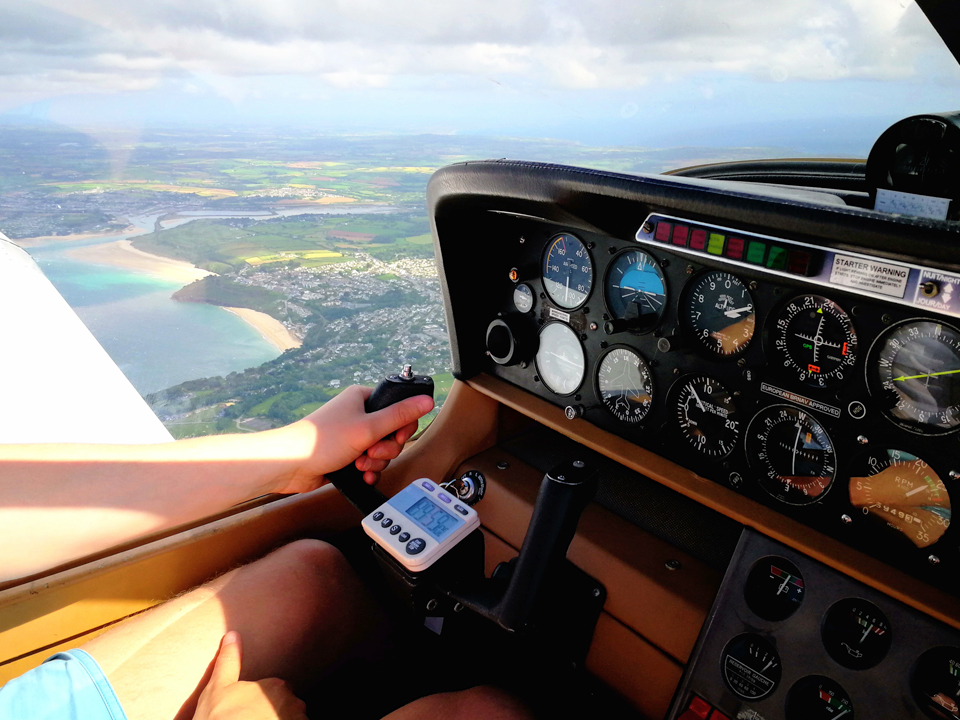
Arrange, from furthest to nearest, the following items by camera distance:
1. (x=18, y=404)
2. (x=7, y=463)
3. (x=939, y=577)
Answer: (x=18, y=404)
(x=7, y=463)
(x=939, y=577)

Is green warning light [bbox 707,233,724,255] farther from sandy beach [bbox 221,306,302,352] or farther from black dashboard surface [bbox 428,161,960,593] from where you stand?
sandy beach [bbox 221,306,302,352]

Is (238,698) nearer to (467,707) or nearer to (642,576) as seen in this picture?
(467,707)

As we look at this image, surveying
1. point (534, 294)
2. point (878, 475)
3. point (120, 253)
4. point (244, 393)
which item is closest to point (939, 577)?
point (878, 475)

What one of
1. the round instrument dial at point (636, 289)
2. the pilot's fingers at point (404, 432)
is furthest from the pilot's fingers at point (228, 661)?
the round instrument dial at point (636, 289)

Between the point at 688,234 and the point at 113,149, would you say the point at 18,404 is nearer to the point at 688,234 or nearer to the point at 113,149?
the point at 113,149

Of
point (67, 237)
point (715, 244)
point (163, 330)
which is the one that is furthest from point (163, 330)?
point (715, 244)

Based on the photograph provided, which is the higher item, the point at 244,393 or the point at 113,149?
the point at 113,149
